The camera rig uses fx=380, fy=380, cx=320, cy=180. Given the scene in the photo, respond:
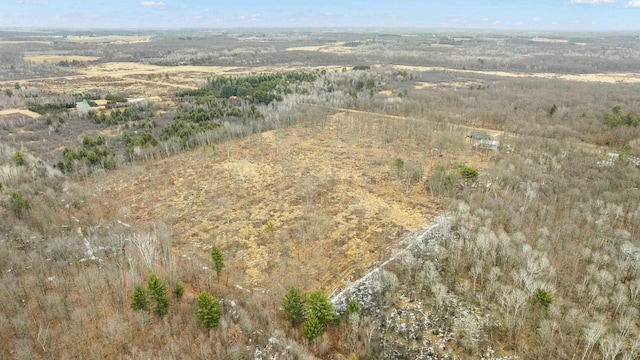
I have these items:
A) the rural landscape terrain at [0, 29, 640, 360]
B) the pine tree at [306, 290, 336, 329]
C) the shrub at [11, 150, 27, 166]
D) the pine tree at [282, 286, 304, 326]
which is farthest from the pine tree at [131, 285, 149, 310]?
the shrub at [11, 150, 27, 166]

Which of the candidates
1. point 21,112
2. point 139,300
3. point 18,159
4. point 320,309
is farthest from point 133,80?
point 320,309

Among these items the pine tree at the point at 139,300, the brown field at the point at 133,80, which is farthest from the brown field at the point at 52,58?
the pine tree at the point at 139,300

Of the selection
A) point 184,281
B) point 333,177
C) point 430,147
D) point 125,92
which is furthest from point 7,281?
point 125,92

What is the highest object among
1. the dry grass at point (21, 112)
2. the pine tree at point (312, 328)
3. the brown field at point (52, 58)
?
the brown field at point (52, 58)

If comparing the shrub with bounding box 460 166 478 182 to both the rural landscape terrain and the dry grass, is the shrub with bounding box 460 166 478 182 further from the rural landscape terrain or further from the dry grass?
the dry grass

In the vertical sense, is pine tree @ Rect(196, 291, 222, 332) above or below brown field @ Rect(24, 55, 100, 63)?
below

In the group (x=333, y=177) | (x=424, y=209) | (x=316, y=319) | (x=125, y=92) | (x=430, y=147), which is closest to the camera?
(x=316, y=319)

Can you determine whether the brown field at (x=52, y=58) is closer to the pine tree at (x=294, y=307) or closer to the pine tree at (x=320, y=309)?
the pine tree at (x=294, y=307)

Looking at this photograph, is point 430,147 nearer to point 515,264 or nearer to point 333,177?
point 333,177
